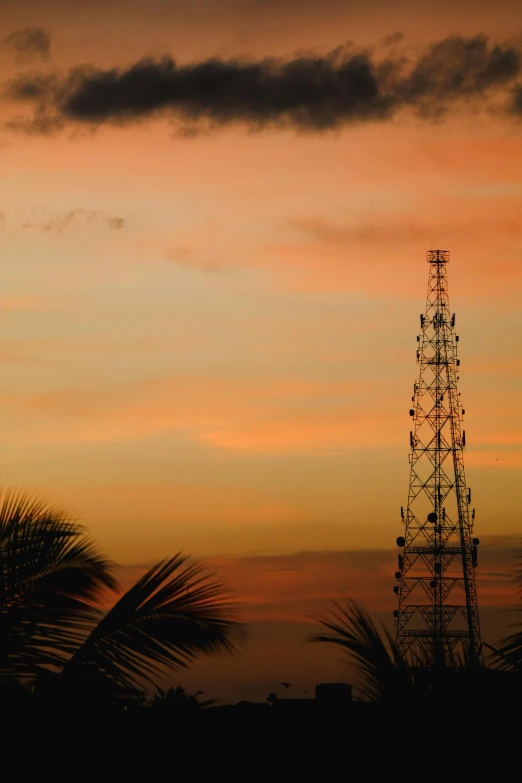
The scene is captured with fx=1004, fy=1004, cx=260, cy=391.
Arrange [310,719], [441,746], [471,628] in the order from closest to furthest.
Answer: [441,746]
[310,719]
[471,628]

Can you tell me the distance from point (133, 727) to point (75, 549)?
8.68 ft

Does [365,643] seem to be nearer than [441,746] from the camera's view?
Yes

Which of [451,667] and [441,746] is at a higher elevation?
[451,667]

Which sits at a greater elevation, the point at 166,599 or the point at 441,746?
the point at 166,599

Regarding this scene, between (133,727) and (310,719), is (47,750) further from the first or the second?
(310,719)

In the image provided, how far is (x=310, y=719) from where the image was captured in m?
14.4

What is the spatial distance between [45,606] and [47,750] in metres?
1.59

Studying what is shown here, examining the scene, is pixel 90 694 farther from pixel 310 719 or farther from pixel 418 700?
pixel 310 719

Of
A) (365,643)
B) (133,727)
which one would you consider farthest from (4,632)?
(365,643)

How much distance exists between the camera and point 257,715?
1589 centimetres

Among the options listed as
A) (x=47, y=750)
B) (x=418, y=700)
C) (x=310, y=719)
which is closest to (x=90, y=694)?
(x=47, y=750)

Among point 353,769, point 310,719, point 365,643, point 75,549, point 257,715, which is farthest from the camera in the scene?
point 257,715

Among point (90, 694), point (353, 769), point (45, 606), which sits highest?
point (45, 606)

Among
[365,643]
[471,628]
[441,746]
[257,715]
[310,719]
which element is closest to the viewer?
[365,643]
